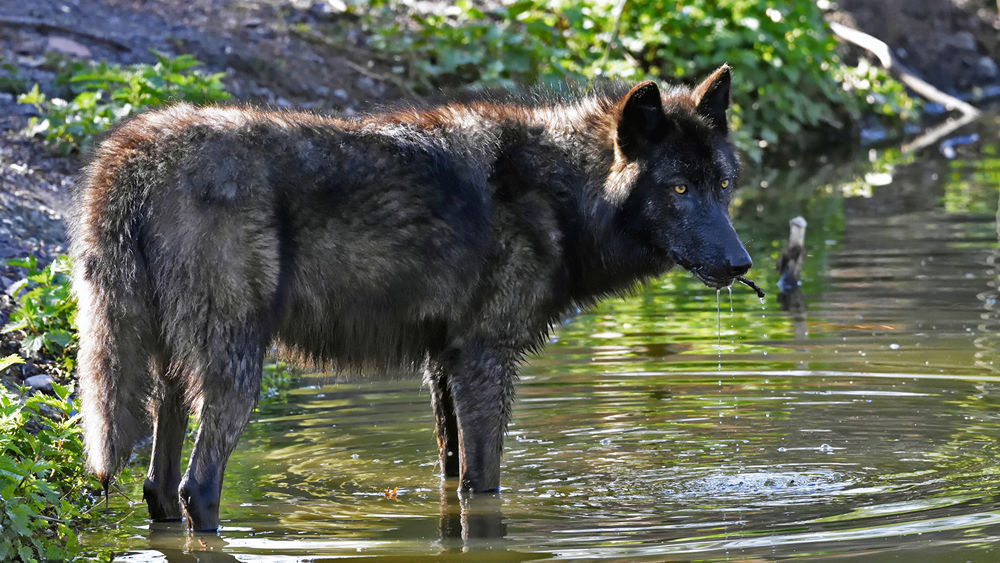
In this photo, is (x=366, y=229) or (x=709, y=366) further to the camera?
(x=709, y=366)

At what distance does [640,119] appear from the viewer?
6633mm

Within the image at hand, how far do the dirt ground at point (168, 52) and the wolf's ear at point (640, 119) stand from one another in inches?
185

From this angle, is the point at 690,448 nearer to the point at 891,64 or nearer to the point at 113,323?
the point at 113,323

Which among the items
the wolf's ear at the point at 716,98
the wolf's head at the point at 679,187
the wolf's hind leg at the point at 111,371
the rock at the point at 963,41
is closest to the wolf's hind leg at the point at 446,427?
the wolf's head at the point at 679,187

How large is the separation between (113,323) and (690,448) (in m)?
3.25

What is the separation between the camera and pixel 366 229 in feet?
20.3

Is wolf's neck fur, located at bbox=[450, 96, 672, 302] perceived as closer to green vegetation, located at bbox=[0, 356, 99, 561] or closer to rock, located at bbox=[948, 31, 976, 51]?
green vegetation, located at bbox=[0, 356, 99, 561]

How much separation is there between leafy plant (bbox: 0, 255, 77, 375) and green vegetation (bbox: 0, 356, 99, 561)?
41.9 inches

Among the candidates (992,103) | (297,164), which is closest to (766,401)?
(297,164)

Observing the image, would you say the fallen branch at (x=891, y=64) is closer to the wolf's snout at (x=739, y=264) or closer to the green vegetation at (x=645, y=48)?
the green vegetation at (x=645, y=48)

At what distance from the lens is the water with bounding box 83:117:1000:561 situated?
5.81 meters

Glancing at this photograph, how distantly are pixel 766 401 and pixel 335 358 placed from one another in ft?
10.5

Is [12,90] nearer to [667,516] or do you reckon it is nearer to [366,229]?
[366,229]

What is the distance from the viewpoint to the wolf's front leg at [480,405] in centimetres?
658
